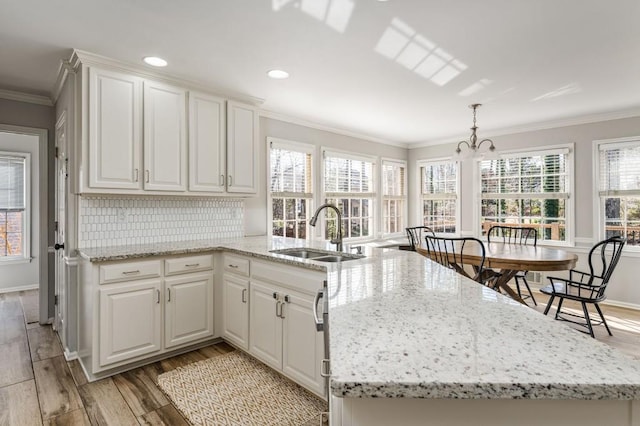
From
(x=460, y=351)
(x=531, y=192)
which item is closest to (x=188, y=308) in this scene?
(x=460, y=351)

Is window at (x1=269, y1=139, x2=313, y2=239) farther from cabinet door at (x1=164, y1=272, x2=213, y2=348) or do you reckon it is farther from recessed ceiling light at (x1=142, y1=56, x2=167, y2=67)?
recessed ceiling light at (x1=142, y1=56, x2=167, y2=67)

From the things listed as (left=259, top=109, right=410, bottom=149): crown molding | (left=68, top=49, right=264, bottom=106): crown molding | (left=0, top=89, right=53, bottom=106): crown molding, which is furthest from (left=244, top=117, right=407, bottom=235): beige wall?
(left=0, top=89, right=53, bottom=106): crown molding

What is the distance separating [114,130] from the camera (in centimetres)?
270

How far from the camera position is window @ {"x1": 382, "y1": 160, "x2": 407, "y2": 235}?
5853 millimetres

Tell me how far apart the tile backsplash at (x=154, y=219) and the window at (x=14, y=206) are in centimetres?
353

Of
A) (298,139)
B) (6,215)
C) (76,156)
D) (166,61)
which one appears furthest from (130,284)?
(6,215)

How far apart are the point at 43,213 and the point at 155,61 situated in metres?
2.11

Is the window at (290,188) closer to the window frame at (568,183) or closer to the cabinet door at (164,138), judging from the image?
the cabinet door at (164,138)

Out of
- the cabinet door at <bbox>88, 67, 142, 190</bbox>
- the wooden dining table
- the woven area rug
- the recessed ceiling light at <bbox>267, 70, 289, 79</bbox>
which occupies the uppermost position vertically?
the recessed ceiling light at <bbox>267, 70, 289, 79</bbox>

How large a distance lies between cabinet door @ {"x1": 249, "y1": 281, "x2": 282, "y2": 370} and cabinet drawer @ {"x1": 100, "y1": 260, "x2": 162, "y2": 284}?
2.54 feet

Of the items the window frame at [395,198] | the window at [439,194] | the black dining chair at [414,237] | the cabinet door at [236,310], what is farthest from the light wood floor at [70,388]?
the window frame at [395,198]

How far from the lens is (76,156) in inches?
106

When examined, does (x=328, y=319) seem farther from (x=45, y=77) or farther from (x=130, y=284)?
(x=45, y=77)

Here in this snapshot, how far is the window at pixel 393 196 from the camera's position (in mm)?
5853
